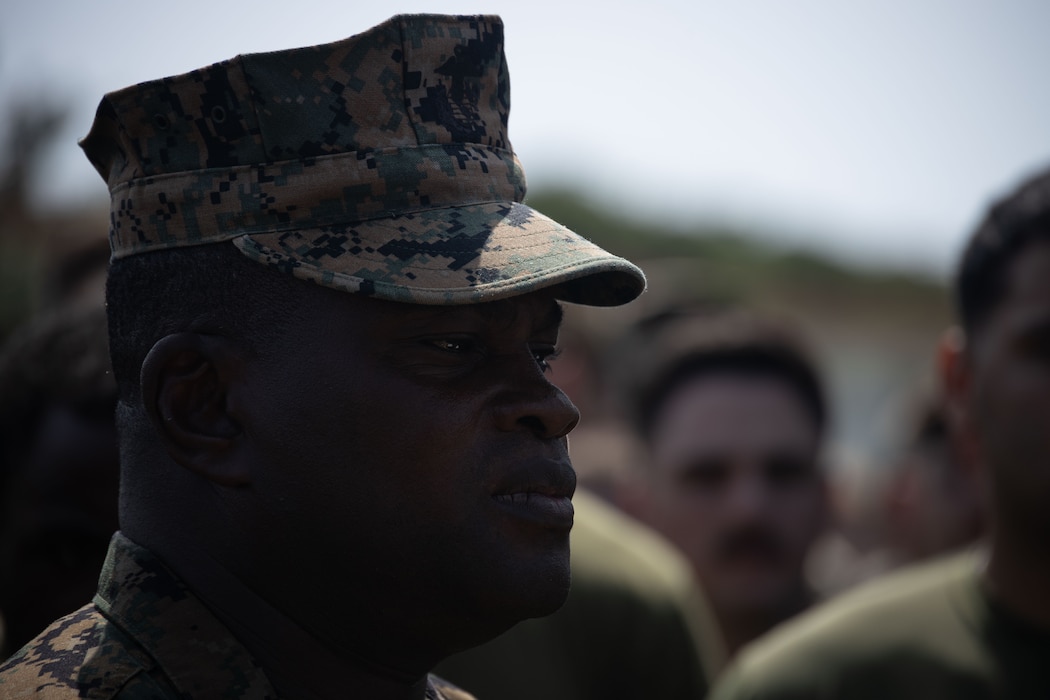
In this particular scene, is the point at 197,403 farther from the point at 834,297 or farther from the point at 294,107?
the point at 834,297

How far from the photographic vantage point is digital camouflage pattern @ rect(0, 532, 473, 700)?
6.12 ft

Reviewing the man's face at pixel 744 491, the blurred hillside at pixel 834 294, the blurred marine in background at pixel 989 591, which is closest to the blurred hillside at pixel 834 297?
the blurred hillside at pixel 834 294

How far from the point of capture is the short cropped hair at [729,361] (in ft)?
20.7

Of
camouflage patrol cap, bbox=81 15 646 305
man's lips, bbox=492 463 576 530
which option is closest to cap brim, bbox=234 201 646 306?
camouflage patrol cap, bbox=81 15 646 305

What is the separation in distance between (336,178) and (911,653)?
9.40 feet

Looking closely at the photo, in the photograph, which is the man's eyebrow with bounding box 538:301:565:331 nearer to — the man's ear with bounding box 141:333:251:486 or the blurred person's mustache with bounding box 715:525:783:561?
the man's ear with bounding box 141:333:251:486

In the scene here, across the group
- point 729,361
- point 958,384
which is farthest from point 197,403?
point 729,361

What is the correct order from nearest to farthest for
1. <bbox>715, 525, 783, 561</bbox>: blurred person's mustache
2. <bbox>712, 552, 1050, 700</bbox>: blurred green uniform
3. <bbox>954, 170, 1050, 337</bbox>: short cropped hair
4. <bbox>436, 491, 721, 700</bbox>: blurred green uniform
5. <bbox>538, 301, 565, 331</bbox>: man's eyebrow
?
1. <bbox>538, 301, 565, 331</bbox>: man's eyebrow
2. <bbox>436, 491, 721, 700</bbox>: blurred green uniform
3. <bbox>712, 552, 1050, 700</bbox>: blurred green uniform
4. <bbox>954, 170, 1050, 337</bbox>: short cropped hair
5. <bbox>715, 525, 783, 561</bbox>: blurred person's mustache

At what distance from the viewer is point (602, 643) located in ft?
12.8

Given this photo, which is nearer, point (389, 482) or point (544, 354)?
point (389, 482)

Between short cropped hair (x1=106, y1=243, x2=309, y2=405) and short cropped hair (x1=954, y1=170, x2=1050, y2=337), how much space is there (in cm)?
313

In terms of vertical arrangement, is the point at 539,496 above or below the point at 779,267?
above

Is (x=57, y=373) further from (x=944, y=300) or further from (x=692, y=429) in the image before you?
(x=944, y=300)

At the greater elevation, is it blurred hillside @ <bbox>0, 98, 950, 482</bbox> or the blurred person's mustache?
the blurred person's mustache
